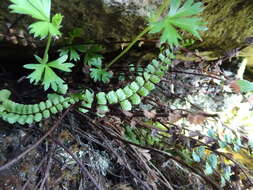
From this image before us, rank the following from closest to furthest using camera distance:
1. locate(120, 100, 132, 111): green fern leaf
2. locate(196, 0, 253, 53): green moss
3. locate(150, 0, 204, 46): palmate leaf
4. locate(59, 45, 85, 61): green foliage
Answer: locate(150, 0, 204, 46): palmate leaf, locate(120, 100, 132, 111): green fern leaf, locate(59, 45, 85, 61): green foliage, locate(196, 0, 253, 53): green moss

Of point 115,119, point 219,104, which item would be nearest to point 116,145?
point 115,119

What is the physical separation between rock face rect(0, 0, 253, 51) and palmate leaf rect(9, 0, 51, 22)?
239 mm

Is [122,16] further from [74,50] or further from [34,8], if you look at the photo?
[34,8]

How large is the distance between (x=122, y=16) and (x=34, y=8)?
1.52ft

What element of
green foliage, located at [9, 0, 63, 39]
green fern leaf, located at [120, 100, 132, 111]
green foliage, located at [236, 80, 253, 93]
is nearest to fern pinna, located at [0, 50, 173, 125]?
green fern leaf, located at [120, 100, 132, 111]

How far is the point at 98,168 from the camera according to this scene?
1.35m

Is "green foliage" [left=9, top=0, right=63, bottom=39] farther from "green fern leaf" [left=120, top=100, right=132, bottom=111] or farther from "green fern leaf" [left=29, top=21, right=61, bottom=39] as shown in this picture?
"green fern leaf" [left=120, top=100, right=132, bottom=111]

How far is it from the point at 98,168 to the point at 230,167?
2.07ft

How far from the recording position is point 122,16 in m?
1.37

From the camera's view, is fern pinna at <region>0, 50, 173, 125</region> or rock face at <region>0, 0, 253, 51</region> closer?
fern pinna at <region>0, 50, 173, 125</region>

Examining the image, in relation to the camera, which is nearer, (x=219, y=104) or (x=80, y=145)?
(x=80, y=145)

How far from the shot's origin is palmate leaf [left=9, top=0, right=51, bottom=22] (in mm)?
985


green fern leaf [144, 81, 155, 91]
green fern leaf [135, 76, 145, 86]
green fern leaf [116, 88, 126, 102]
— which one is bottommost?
green fern leaf [116, 88, 126, 102]

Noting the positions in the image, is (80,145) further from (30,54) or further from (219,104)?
(219,104)
